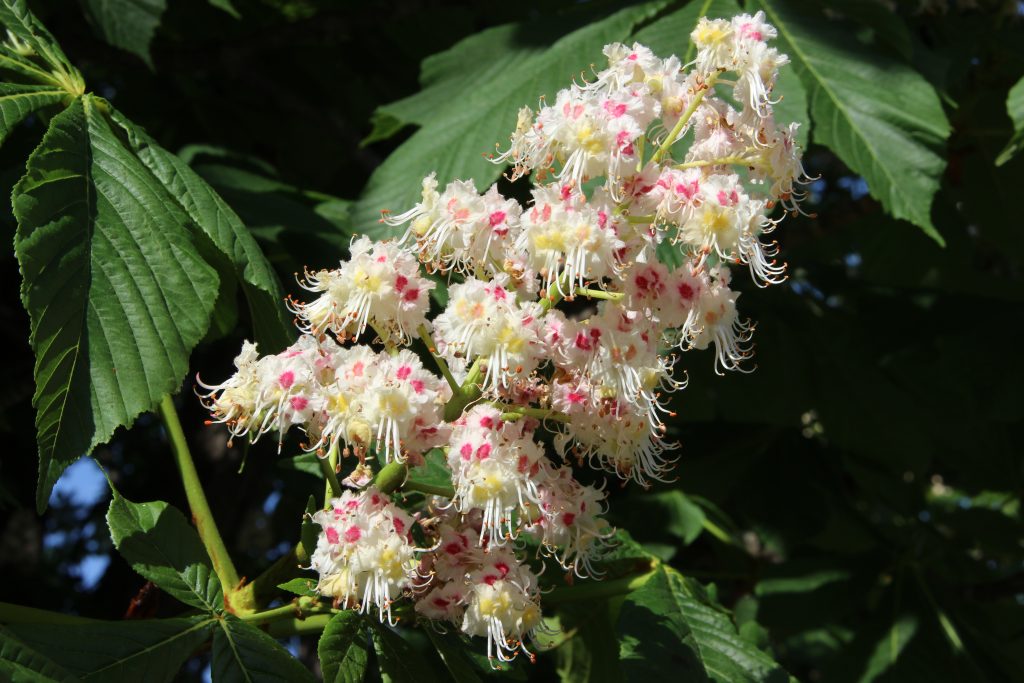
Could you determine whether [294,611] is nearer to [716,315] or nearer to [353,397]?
[353,397]

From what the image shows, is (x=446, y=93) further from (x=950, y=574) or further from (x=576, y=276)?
(x=950, y=574)

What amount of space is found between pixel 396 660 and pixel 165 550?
37cm

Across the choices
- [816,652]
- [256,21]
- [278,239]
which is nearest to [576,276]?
[278,239]

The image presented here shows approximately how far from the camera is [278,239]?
2291 millimetres

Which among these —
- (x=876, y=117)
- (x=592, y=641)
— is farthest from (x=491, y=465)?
(x=876, y=117)

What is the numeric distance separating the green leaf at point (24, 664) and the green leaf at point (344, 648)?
28cm

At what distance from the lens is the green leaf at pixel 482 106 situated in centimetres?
207

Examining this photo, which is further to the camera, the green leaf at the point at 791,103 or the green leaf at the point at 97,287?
the green leaf at the point at 791,103

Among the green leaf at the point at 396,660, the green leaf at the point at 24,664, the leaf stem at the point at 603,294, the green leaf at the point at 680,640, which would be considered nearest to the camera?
the green leaf at the point at 24,664

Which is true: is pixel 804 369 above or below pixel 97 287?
below

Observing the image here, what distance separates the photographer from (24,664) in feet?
3.85

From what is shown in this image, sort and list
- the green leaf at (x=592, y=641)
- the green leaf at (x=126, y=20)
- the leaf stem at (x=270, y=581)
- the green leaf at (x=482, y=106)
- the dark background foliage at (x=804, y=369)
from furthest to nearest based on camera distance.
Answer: the dark background foliage at (x=804, y=369) → the green leaf at (x=126, y=20) → the green leaf at (x=482, y=106) → the green leaf at (x=592, y=641) → the leaf stem at (x=270, y=581)

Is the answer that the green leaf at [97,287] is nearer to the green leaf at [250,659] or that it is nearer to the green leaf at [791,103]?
the green leaf at [250,659]

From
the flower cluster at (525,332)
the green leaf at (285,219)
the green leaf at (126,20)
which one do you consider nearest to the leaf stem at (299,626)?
the flower cluster at (525,332)
